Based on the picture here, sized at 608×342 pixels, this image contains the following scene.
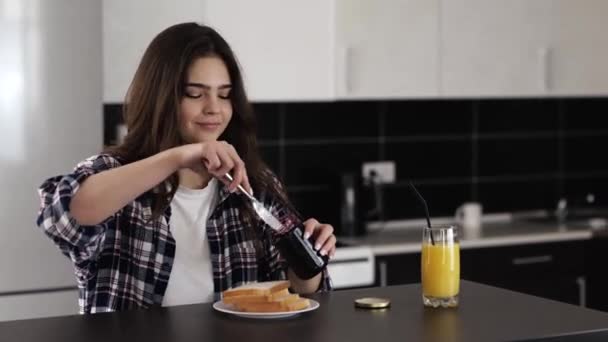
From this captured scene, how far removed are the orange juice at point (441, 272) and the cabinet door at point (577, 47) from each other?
2.51 metres

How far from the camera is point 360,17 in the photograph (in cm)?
403

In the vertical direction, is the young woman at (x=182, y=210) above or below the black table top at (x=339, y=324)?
above

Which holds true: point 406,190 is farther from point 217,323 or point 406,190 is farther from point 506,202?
point 217,323

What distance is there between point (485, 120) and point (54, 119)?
6.92ft

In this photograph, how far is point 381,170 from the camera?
4.53 m

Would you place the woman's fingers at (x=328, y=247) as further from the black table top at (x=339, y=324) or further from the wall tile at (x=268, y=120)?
the wall tile at (x=268, y=120)

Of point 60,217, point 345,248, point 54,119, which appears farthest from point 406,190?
point 60,217

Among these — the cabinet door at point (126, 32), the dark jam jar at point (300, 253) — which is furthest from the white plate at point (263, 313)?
the cabinet door at point (126, 32)

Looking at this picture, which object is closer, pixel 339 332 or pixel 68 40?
pixel 339 332

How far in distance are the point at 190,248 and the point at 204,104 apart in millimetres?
315

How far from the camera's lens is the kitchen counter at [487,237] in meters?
3.96

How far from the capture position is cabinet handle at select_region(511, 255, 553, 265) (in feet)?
13.7

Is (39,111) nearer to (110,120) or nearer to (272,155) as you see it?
(110,120)

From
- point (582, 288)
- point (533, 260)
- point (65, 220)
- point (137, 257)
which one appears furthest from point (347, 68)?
point (65, 220)
